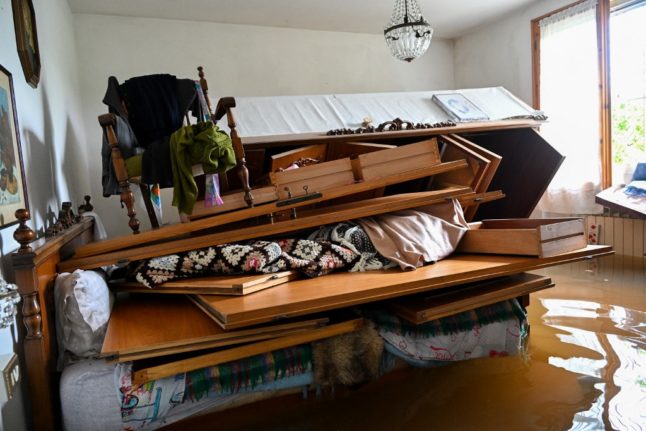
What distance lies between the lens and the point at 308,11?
4.41 meters

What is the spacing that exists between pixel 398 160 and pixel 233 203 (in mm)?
826

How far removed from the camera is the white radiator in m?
3.89

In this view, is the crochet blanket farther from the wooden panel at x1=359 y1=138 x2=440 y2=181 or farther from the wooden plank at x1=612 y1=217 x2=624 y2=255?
the wooden plank at x1=612 y1=217 x2=624 y2=255

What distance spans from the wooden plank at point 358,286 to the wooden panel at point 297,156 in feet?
3.24

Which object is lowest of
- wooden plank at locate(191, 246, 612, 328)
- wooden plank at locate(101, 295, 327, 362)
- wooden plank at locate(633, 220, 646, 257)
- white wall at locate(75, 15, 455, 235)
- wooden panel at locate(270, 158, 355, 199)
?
wooden plank at locate(633, 220, 646, 257)

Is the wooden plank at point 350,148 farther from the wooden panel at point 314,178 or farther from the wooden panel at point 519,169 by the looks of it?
the wooden panel at point 519,169

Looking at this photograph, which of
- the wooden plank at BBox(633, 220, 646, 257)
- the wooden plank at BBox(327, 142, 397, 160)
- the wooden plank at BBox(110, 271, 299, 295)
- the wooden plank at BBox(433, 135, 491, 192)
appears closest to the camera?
the wooden plank at BBox(110, 271, 299, 295)

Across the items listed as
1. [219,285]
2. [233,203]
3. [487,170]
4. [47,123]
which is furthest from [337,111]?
[219,285]

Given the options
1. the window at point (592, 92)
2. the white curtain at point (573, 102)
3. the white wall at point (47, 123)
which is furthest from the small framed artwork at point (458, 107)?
the white wall at point (47, 123)

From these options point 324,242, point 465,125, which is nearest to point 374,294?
point 324,242

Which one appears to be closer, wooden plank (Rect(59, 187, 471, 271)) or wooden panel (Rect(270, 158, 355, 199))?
wooden plank (Rect(59, 187, 471, 271))

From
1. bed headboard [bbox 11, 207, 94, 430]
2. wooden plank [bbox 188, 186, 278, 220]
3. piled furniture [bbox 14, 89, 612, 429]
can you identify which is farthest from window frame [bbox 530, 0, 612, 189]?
bed headboard [bbox 11, 207, 94, 430]

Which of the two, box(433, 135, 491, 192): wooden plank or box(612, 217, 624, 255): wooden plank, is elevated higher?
box(433, 135, 491, 192): wooden plank

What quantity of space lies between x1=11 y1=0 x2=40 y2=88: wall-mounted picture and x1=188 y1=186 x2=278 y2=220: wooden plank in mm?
886
